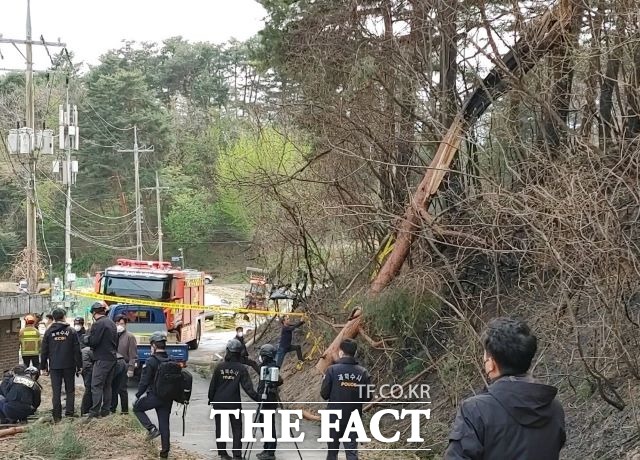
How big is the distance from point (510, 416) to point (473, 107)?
434 inches

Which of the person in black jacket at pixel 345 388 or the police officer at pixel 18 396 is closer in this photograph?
the person in black jacket at pixel 345 388

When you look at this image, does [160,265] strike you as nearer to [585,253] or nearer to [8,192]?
[585,253]

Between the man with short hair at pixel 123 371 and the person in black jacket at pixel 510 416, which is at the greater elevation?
the person in black jacket at pixel 510 416

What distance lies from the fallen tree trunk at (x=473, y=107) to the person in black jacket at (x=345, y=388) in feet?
15.9

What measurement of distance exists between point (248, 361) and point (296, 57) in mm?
8849

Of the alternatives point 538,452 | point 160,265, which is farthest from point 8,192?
point 538,452

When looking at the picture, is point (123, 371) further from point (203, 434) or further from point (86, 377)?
point (203, 434)

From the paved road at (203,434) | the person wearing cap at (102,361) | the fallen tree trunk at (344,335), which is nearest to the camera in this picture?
the paved road at (203,434)

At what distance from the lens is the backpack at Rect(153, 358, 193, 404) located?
990 cm

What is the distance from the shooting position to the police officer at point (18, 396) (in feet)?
37.0

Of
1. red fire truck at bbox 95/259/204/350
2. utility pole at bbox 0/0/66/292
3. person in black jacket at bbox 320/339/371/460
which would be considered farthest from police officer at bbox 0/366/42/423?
utility pole at bbox 0/0/66/292

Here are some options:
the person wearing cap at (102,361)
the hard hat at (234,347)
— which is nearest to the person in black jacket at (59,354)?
the person wearing cap at (102,361)

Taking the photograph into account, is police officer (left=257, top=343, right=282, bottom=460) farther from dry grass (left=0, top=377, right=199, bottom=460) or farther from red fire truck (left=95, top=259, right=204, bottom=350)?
red fire truck (left=95, top=259, right=204, bottom=350)

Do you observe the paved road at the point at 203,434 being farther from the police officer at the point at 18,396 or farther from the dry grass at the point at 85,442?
the police officer at the point at 18,396
